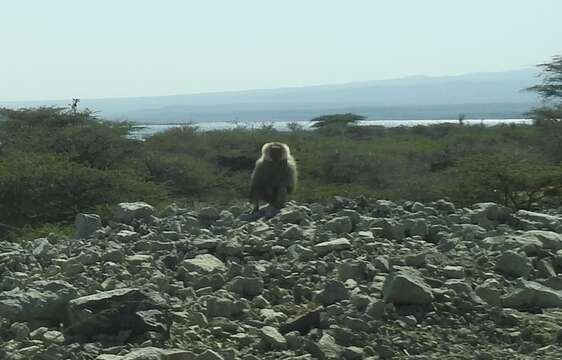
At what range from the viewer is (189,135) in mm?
32281

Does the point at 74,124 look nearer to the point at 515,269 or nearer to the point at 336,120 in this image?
the point at 515,269

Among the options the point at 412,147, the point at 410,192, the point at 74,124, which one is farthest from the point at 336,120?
the point at 410,192

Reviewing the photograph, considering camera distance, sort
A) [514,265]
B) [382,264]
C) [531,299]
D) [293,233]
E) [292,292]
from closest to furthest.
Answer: [531,299], [292,292], [382,264], [514,265], [293,233]

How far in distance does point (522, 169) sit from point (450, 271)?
7.30 meters

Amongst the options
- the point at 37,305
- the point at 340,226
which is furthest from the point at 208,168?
the point at 37,305

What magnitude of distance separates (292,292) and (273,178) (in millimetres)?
4762

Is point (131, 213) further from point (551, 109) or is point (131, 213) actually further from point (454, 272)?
point (551, 109)

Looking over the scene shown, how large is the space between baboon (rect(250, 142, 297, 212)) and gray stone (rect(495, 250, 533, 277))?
4253 millimetres

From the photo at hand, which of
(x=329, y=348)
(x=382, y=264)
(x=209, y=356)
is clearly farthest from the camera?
(x=382, y=264)

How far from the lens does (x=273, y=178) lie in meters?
10.7

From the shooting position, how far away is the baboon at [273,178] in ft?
34.9

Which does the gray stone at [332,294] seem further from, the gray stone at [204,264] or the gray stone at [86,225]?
the gray stone at [86,225]

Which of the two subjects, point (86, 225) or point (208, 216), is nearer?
point (86, 225)

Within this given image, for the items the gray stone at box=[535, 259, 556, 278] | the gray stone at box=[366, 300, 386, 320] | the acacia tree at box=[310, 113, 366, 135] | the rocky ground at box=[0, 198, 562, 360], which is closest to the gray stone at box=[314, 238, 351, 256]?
the rocky ground at box=[0, 198, 562, 360]
